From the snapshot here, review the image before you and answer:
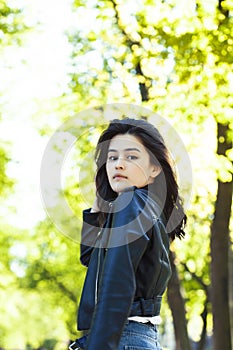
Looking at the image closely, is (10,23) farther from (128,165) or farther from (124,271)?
(124,271)

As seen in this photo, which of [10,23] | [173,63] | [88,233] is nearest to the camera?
[88,233]

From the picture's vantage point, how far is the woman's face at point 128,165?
10.6 feet

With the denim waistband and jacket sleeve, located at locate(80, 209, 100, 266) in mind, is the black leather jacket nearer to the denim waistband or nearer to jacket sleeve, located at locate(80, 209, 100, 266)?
the denim waistband

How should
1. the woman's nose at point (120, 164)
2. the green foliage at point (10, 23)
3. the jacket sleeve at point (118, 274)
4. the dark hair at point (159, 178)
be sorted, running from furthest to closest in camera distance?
the green foliage at point (10, 23) → the dark hair at point (159, 178) → the woman's nose at point (120, 164) → the jacket sleeve at point (118, 274)

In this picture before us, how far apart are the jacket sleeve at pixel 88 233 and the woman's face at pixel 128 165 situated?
0.31 metres

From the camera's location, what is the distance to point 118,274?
265 cm

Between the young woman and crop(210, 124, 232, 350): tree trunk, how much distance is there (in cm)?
864

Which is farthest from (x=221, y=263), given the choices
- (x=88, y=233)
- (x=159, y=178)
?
(x=159, y=178)

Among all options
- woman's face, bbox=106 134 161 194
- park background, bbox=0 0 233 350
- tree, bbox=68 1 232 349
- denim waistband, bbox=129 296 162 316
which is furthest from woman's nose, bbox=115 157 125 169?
tree, bbox=68 1 232 349

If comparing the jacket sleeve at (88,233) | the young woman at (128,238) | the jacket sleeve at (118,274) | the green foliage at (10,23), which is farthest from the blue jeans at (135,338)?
the green foliage at (10,23)

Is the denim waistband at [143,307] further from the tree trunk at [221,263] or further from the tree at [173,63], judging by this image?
the tree trunk at [221,263]

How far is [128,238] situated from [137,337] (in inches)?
17.5

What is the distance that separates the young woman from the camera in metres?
2.61

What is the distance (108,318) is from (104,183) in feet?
3.41
